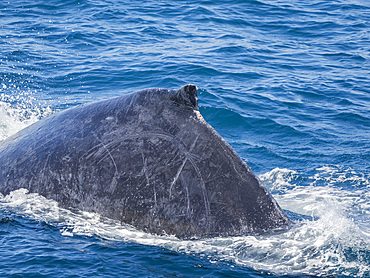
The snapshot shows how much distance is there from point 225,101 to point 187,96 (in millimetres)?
8693

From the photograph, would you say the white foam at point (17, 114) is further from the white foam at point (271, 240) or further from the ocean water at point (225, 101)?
the white foam at point (271, 240)

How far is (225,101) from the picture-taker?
49.1ft

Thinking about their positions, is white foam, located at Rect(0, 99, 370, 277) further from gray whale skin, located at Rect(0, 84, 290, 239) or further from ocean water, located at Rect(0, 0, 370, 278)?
gray whale skin, located at Rect(0, 84, 290, 239)

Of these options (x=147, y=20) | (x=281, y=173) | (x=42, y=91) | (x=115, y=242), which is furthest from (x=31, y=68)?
(x=115, y=242)

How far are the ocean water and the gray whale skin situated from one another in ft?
0.68

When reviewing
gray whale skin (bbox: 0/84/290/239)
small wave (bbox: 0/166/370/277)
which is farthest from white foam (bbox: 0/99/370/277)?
gray whale skin (bbox: 0/84/290/239)

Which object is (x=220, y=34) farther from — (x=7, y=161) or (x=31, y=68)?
(x=7, y=161)

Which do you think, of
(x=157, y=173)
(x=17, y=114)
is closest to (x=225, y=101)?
(x=17, y=114)

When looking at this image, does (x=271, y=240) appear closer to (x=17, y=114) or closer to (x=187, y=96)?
(x=187, y=96)

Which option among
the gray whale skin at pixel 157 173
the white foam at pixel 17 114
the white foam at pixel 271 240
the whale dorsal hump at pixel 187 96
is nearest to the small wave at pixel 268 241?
the white foam at pixel 271 240

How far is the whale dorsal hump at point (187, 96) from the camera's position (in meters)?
6.34

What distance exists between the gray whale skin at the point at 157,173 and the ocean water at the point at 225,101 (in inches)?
8.2

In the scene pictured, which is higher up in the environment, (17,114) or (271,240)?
(17,114)

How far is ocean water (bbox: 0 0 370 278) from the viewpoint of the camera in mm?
6332
